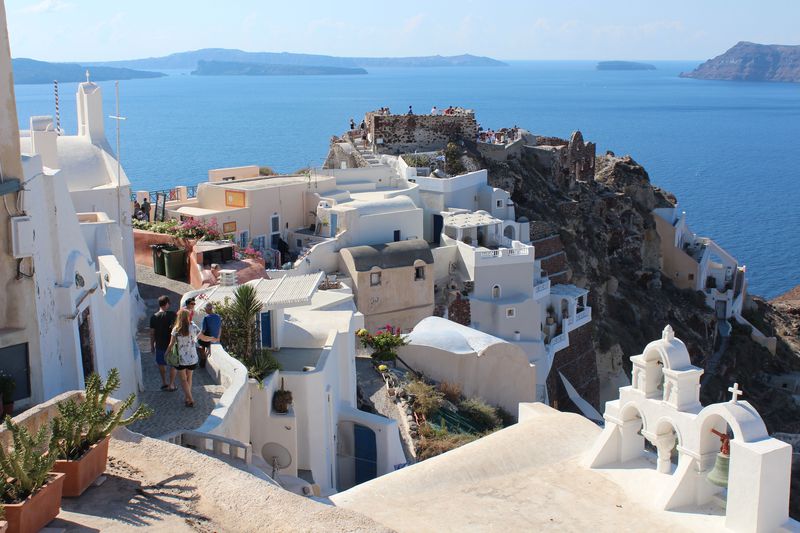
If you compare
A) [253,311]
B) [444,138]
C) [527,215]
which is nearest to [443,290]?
[527,215]

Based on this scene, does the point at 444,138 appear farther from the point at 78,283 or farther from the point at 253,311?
the point at 78,283

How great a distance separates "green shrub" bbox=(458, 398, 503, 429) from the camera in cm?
2145

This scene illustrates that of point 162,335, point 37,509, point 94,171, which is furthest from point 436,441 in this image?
point 37,509

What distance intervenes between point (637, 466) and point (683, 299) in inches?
1491

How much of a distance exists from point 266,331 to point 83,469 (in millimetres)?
8278

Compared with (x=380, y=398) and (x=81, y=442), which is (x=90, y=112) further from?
(x=81, y=442)

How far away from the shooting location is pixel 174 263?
23484mm

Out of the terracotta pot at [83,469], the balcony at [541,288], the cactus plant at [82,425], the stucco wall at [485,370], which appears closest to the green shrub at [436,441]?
the stucco wall at [485,370]

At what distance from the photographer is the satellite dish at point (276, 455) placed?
14.6m

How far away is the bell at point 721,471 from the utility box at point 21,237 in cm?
848

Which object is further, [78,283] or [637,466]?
[637,466]

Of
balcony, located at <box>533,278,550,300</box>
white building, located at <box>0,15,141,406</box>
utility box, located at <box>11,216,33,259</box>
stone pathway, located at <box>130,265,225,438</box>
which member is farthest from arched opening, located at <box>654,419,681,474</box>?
balcony, located at <box>533,278,550,300</box>

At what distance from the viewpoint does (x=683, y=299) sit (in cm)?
4994

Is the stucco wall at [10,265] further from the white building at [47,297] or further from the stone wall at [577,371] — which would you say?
the stone wall at [577,371]
